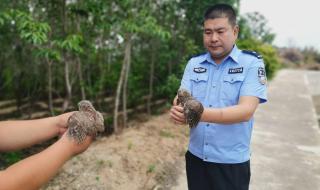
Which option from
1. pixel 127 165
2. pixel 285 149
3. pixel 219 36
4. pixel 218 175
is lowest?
pixel 285 149

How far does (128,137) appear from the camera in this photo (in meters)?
5.14

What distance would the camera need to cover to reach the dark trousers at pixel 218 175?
2.26m

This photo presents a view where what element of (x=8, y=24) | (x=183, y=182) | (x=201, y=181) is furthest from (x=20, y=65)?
(x=201, y=181)

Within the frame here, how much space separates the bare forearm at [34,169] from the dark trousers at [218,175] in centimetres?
114

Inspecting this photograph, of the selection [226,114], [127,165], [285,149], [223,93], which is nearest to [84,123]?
[226,114]

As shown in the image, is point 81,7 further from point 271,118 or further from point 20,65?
point 271,118

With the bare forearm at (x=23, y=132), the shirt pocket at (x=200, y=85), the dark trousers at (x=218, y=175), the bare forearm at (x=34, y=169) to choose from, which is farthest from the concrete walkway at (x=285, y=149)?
the bare forearm at (x=34, y=169)

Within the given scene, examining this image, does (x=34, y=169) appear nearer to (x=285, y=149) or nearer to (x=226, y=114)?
(x=226, y=114)

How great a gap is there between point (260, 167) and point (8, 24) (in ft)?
12.6

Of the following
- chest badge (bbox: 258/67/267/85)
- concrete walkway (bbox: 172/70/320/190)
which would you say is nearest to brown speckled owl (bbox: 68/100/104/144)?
chest badge (bbox: 258/67/267/85)

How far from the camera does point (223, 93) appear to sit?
7.24ft

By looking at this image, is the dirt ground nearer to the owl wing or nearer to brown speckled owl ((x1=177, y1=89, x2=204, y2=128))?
brown speckled owl ((x1=177, y1=89, x2=204, y2=128))

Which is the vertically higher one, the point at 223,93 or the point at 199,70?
the point at 199,70

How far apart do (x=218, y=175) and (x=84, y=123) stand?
1076 mm
